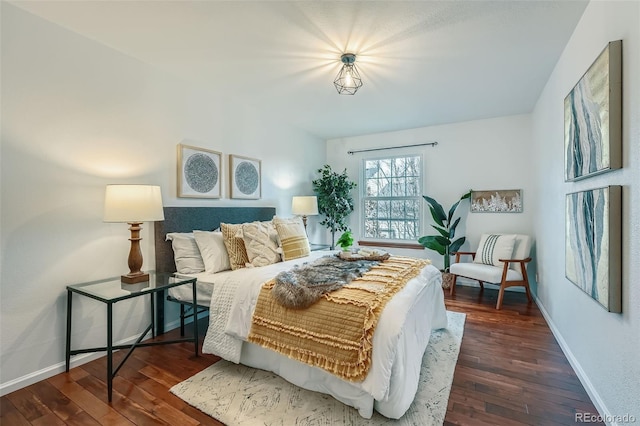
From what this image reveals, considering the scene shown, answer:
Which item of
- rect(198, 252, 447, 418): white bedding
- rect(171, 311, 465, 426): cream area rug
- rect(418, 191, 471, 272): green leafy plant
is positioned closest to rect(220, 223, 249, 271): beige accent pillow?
rect(198, 252, 447, 418): white bedding

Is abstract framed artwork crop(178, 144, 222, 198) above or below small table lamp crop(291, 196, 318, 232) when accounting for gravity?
above

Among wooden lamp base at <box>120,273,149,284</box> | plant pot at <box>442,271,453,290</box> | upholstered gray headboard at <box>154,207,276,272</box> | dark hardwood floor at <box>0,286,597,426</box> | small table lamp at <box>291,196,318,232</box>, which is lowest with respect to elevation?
dark hardwood floor at <box>0,286,597,426</box>

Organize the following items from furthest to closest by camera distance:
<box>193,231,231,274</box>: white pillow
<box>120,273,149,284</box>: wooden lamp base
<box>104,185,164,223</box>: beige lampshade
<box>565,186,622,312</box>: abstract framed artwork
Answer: <box>193,231,231,274</box>: white pillow < <box>120,273,149,284</box>: wooden lamp base < <box>104,185,164,223</box>: beige lampshade < <box>565,186,622,312</box>: abstract framed artwork

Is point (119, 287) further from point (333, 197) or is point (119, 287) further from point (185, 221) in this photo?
point (333, 197)

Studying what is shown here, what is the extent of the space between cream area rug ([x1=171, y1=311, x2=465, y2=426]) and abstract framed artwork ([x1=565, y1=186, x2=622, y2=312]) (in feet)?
3.39

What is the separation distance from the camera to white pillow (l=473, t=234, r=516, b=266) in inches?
152

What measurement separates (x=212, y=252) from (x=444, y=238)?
10.5 feet

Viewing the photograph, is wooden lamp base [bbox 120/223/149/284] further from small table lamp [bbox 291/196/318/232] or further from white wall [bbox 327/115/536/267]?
white wall [bbox 327/115/536/267]

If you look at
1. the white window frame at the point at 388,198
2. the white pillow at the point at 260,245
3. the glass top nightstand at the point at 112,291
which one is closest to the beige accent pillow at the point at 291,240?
the white pillow at the point at 260,245

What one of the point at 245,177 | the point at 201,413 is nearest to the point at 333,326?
the point at 201,413

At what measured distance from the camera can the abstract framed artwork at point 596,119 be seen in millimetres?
1558

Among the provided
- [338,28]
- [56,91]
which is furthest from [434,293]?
[56,91]

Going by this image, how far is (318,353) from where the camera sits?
1758 mm

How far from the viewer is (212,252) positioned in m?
2.75
